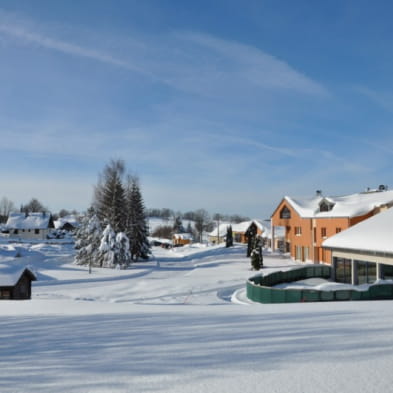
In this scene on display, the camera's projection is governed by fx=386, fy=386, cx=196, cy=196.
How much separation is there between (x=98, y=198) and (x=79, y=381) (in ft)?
158

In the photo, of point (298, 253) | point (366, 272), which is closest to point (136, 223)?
point (298, 253)

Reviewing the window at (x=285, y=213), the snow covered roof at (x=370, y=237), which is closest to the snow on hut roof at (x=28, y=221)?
the window at (x=285, y=213)

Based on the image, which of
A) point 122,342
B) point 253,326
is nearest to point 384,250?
point 253,326

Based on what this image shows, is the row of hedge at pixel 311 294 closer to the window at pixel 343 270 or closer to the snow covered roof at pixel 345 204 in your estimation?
the window at pixel 343 270

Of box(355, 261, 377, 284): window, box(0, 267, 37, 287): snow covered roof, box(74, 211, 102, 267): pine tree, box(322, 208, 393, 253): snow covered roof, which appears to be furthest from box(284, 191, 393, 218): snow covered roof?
box(0, 267, 37, 287): snow covered roof

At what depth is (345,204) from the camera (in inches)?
1576

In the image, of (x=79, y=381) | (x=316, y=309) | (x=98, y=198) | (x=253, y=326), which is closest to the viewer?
(x=79, y=381)

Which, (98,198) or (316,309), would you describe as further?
(98,198)

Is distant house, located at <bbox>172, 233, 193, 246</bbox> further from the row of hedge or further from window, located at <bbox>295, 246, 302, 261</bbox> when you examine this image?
the row of hedge

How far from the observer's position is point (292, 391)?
4.18 meters

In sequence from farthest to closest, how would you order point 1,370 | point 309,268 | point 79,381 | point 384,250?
point 309,268 < point 384,250 < point 1,370 < point 79,381

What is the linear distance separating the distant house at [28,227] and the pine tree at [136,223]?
44914mm

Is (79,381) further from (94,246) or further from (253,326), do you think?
(94,246)

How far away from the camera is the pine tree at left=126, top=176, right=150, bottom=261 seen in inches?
2028
